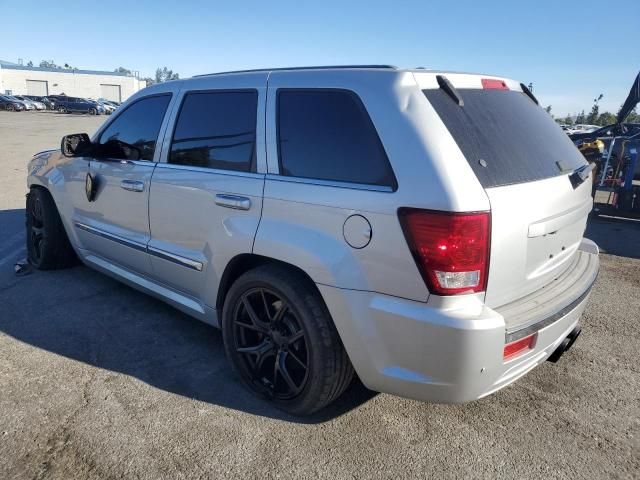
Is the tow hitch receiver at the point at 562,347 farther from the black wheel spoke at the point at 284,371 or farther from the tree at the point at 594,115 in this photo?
the tree at the point at 594,115

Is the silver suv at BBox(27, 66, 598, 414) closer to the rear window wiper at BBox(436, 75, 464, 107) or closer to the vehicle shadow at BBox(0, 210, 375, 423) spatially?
the rear window wiper at BBox(436, 75, 464, 107)

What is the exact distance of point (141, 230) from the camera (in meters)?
3.66

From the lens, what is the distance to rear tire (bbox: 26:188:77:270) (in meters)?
4.76

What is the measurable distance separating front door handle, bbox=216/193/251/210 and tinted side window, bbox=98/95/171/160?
0.97 meters

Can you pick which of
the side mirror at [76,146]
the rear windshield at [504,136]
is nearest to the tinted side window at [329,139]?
the rear windshield at [504,136]

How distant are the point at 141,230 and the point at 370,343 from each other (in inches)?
83.3

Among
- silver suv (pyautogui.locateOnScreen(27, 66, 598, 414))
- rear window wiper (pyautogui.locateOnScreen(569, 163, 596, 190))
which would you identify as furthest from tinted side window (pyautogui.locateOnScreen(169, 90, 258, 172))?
rear window wiper (pyautogui.locateOnScreen(569, 163, 596, 190))

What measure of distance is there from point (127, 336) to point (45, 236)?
1858 mm

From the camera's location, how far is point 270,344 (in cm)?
287

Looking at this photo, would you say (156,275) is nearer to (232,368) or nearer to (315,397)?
(232,368)

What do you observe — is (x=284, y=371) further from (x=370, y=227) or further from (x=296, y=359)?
(x=370, y=227)

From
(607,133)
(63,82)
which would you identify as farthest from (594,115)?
(63,82)

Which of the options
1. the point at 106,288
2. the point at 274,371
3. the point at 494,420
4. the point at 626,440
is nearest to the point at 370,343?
the point at 274,371

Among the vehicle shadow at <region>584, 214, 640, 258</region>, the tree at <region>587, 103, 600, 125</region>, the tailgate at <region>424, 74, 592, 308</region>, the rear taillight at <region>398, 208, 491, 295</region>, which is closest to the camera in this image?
the rear taillight at <region>398, 208, 491, 295</region>
